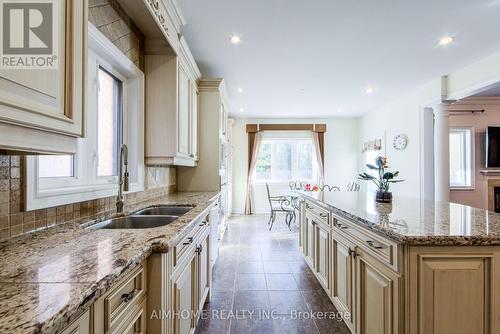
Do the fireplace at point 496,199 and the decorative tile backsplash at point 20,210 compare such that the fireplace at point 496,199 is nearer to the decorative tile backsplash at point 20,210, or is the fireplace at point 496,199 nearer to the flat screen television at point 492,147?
the flat screen television at point 492,147

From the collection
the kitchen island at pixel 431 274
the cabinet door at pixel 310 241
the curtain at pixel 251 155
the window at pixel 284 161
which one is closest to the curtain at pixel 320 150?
the window at pixel 284 161

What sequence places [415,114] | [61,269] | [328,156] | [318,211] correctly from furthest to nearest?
[328,156], [415,114], [318,211], [61,269]

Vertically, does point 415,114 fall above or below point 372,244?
above

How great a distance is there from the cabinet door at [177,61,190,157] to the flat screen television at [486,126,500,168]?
590cm

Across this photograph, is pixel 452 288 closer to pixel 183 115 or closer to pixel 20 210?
pixel 20 210

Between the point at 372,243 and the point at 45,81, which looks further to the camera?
the point at 372,243

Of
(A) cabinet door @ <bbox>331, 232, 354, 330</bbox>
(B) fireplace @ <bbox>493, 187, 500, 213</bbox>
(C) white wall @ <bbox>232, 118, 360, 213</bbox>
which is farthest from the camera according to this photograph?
(C) white wall @ <bbox>232, 118, 360, 213</bbox>

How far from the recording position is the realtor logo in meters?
0.69

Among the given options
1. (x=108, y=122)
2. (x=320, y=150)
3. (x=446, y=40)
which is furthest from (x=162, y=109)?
(x=320, y=150)

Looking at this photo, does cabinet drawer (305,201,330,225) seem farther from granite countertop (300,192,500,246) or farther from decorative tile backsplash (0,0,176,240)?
decorative tile backsplash (0,0,176,240)

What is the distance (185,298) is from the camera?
1457mm

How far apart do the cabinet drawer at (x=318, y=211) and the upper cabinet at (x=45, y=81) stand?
6.18ft

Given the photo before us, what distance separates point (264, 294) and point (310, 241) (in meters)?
0.77

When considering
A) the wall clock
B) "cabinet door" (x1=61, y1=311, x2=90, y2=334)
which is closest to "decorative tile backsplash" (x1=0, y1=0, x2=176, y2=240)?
"cabinet door" (x1=61, y1=311, x2=90, y2=334)
